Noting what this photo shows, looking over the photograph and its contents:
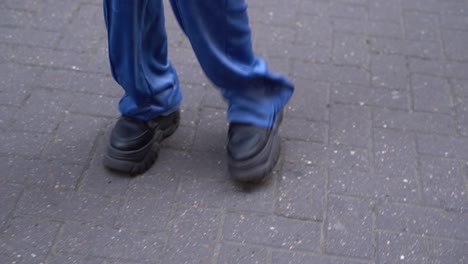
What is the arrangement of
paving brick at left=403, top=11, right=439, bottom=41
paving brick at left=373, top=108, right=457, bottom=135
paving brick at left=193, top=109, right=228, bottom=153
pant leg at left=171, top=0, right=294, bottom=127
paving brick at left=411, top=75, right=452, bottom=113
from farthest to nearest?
paving brick at left=403, top=11, right=439, bottom=41
paving brick at left=411, top=75, right=452, bottom=113
paving brick at left=373, top=108, right=457, bottom=135
paving brick at left=193, top=109, right=228, bottom=153
pant leg at left=171, top=0, right=294, bottom=127

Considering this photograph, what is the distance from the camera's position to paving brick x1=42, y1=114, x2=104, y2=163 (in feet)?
8.61

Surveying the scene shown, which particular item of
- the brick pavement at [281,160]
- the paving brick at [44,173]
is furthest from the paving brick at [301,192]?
the paving brick at [44,173]

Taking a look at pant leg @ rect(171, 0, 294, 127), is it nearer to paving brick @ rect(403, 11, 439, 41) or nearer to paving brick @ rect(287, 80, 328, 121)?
paving brick @ rect(287, 80, 328, 121)

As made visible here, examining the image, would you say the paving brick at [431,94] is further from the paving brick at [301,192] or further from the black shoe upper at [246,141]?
the black shoe upper at [246,141]

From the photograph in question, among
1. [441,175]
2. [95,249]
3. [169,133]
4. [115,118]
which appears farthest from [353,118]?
[95,249]

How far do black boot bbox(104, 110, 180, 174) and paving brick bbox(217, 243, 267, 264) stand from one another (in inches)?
19.2

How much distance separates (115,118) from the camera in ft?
9.27

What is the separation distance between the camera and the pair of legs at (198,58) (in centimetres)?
221

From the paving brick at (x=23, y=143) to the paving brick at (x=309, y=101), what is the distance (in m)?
1.04

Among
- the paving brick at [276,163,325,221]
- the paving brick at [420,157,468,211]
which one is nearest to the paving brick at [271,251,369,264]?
the paving brick at [276,163,325,221]

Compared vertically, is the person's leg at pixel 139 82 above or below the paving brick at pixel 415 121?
above

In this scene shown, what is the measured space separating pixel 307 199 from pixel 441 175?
0.55 metres

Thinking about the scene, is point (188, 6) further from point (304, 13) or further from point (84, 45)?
point (304, 13)

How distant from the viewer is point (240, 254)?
7.43ft
